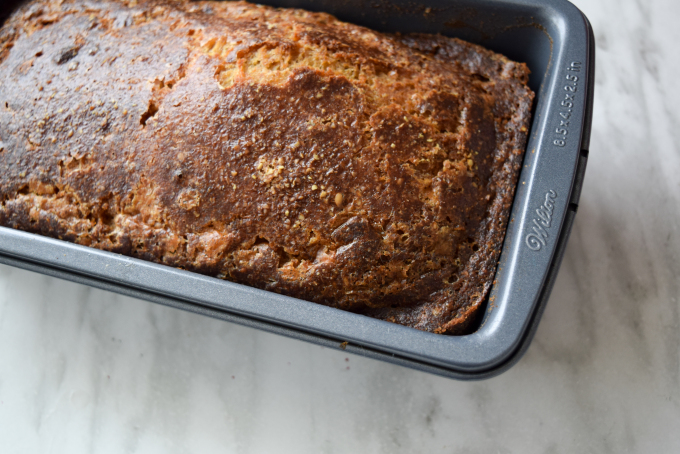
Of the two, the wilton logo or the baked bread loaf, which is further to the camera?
the baked bread loaf

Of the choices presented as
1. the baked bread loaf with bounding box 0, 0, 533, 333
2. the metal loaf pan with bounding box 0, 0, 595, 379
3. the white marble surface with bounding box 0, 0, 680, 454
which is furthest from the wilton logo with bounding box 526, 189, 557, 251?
the white marble surface with bounding box 0, 0, 680, 454

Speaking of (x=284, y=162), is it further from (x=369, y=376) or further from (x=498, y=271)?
(x=369, y=376)

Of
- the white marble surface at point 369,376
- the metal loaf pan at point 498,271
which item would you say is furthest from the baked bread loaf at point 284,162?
the white marble surface at point 369,376

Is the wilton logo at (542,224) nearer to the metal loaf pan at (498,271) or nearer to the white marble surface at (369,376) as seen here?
the metal loaf pan at (498,271)

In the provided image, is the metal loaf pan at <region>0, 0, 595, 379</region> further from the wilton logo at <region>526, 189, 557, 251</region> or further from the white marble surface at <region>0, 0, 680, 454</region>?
the white marble surface at <region>0, 0, 680, 454</region>

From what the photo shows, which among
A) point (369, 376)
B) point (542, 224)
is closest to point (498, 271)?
point (542, 224)
